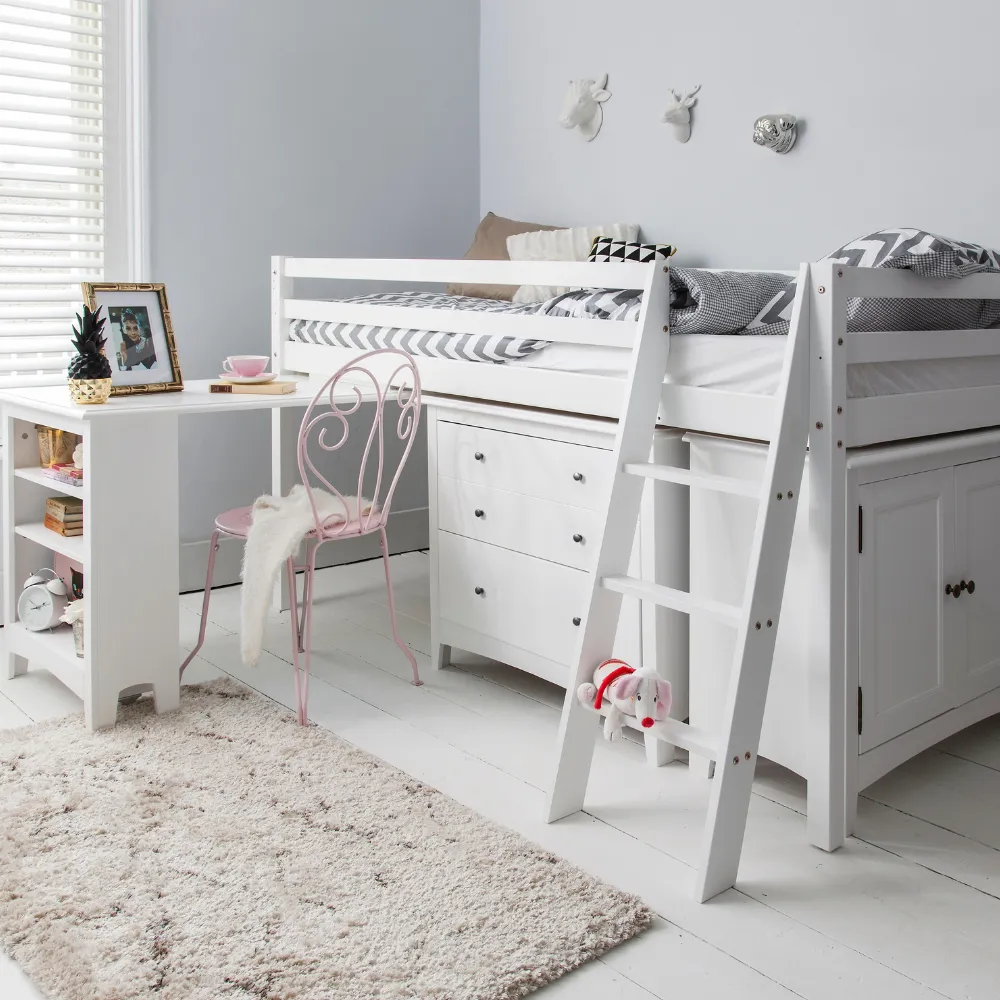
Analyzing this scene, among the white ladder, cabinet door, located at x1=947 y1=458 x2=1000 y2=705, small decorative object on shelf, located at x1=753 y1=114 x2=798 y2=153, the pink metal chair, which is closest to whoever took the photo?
the white ladder

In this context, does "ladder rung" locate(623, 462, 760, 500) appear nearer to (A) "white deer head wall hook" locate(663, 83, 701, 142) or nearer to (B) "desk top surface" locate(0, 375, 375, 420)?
(B) "desk top surface" locate(0, 375, 375, 420)

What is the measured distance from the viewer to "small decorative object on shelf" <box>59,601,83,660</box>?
2.37m

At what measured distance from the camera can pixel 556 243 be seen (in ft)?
11.5

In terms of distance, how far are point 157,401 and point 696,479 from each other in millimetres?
1225

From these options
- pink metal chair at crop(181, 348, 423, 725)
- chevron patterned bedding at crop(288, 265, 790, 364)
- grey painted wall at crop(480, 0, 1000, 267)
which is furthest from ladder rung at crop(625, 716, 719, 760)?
grey painted wall at crop(480, 0, 1000, 267)

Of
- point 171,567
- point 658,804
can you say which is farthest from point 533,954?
point 171,567

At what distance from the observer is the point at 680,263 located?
3.32 metres

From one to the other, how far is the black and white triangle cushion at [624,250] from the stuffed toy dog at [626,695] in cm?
159

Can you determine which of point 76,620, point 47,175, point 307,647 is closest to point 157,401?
point 76,620

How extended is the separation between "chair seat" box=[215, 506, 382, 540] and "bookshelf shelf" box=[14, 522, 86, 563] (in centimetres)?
31

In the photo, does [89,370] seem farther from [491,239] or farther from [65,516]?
[491,239]

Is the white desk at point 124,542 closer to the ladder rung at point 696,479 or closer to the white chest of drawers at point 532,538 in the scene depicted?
the white chest of drawers at point 532,538

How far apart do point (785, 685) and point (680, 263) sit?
1.74 meters

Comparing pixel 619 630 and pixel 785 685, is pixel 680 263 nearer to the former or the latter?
pixel 619 630
